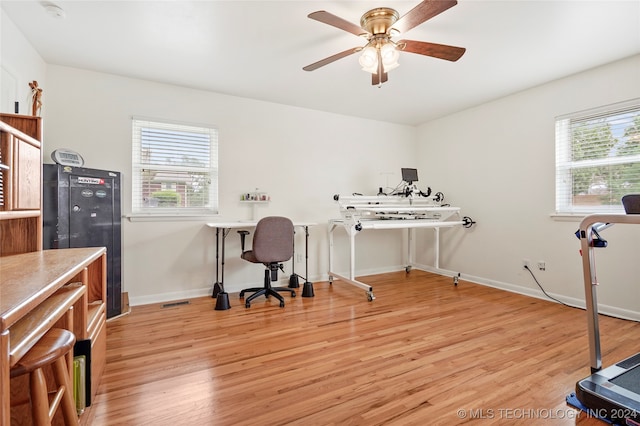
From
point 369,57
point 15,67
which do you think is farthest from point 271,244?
point 15,67

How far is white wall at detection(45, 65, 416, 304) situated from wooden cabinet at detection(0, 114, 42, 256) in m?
1.33

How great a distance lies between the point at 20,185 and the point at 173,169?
1.81m

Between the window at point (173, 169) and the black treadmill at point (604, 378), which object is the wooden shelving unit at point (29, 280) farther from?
the black treadmill at point (604, 378)

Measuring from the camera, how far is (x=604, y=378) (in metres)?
1.60

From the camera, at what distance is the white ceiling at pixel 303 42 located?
208 cm

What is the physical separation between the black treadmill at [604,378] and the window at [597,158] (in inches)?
68.4

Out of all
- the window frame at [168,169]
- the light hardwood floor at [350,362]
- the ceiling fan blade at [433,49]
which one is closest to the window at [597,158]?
the light hardwood floor at [350,362]

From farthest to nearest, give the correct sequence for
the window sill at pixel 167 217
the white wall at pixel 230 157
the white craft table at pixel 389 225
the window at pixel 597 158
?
the white craft table at pixel 389 225
the window sill at pixel 167 217
the white wall at pixel 230 157
the window at pixel 597 158

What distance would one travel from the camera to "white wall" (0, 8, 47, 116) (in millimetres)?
2094

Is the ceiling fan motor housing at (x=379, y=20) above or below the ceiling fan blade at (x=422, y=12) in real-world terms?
above

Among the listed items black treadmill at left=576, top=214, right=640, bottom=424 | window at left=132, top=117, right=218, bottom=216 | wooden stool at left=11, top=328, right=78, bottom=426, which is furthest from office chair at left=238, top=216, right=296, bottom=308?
black treadmill at left=576, top=214, right=640, bottom=424

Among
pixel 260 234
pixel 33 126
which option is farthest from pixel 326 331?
pixel 33 126

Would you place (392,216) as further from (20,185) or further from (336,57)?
(20,185)

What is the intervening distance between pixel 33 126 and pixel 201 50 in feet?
4.66
